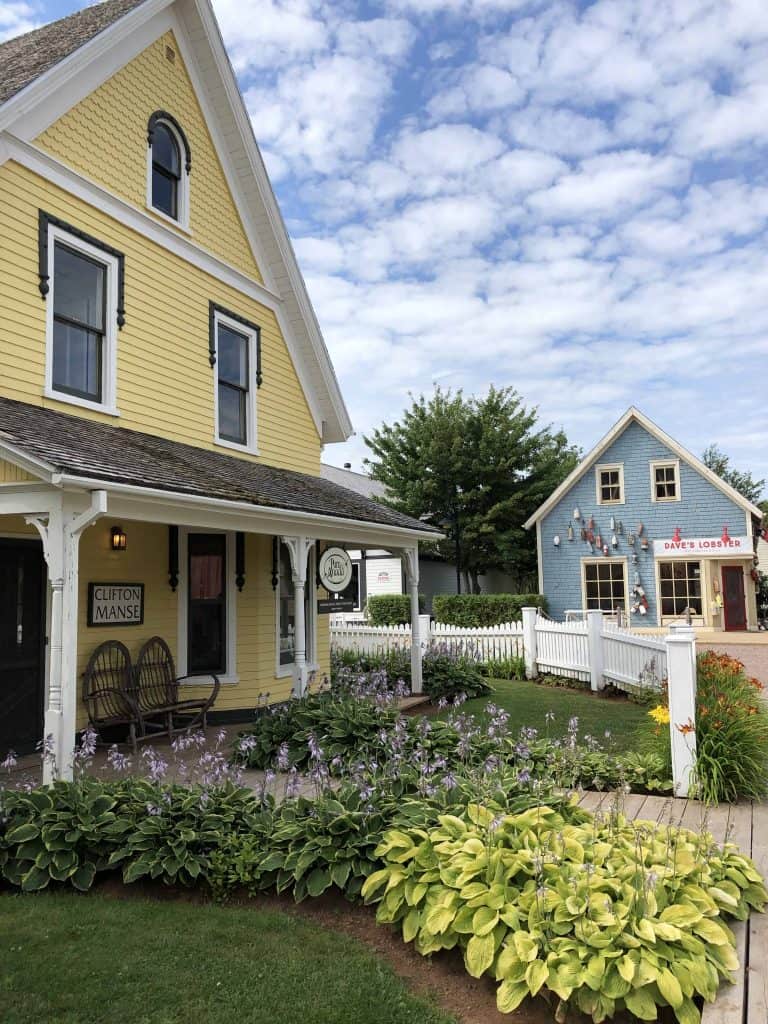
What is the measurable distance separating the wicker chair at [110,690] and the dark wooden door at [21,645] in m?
0.53

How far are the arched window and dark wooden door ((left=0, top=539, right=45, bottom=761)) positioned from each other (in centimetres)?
488

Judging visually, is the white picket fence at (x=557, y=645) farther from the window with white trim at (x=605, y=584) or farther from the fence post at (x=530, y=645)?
the window with white trim at (x=605, y=584)

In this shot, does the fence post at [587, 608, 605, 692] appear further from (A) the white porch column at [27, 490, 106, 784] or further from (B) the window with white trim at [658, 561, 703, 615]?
(B) the window with white trim at [658, 561, 703, 615]

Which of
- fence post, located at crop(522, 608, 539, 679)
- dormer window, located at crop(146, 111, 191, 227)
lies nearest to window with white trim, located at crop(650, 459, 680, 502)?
fence post, located at crop(522, 608, 539, 679)

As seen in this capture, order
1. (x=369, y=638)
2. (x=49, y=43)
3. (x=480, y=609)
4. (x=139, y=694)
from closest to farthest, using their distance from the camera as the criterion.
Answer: (x=139, y=694) < (x=49, y=43) < (x=369, y=638) < (x=480, y=609)

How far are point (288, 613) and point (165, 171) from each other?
6364mm

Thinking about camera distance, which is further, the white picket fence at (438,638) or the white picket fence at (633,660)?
the white picket fence at (438,638)

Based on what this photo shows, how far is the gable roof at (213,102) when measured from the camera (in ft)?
26.2

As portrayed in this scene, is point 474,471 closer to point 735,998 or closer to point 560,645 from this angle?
point 560,645

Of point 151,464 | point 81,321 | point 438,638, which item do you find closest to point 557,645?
point 438,638

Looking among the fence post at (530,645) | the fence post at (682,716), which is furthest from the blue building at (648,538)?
the fence post at (682,716)

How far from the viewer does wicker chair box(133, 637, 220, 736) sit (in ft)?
Result: 29.6

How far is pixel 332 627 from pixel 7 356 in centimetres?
976

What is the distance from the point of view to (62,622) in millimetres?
5953
